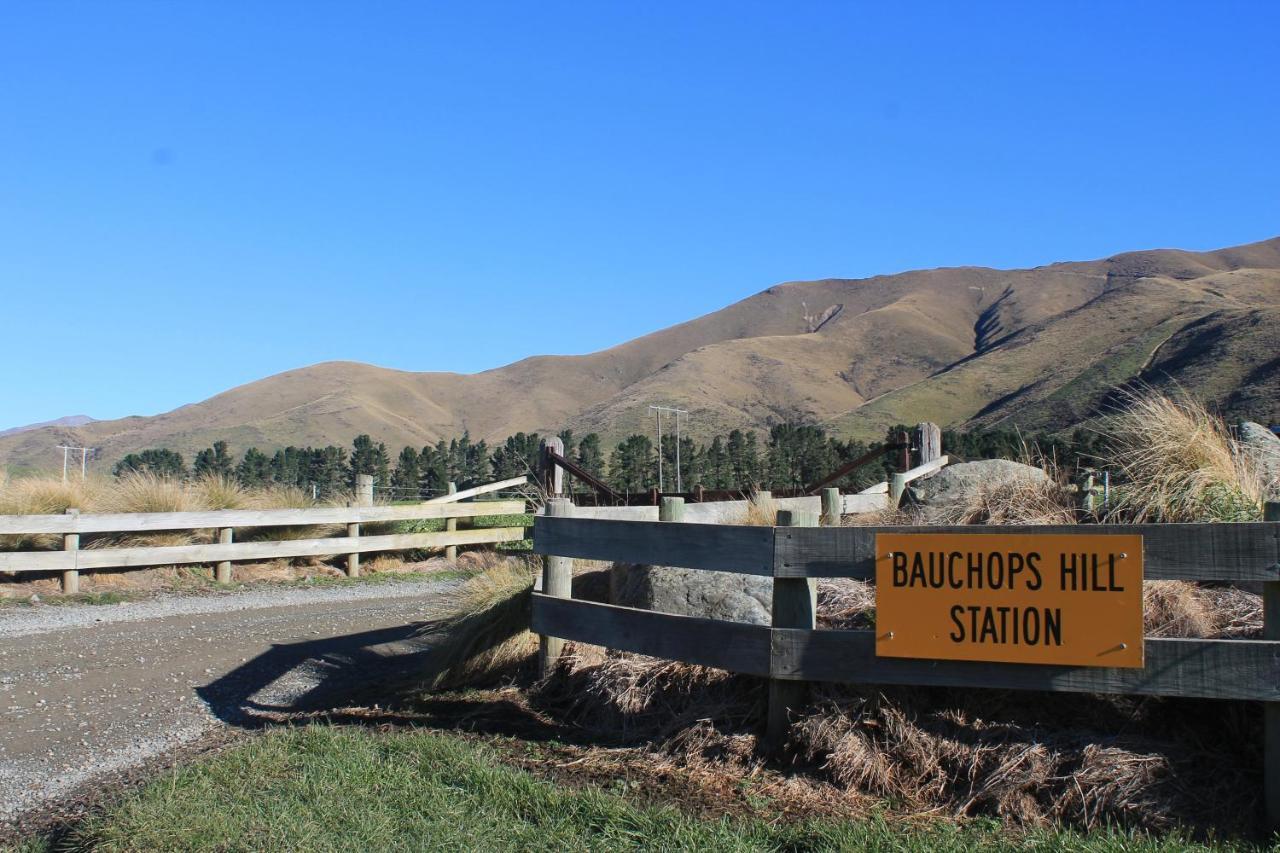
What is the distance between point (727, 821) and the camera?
4.52 metres

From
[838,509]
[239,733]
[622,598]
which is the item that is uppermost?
[838,509]

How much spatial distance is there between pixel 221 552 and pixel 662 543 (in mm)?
10697

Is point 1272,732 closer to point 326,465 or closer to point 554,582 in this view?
point 554,582

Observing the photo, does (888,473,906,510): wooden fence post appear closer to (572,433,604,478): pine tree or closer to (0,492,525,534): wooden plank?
(0,492,525,534): wooden plank

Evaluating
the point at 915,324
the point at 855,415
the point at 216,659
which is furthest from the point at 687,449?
the point at 915,324

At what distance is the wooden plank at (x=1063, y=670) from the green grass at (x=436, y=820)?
702 millimetres

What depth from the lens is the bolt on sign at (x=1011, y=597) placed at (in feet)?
15.4

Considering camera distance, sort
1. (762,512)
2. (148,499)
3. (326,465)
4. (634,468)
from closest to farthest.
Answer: (762,512) → (148,499) → (634,468) → (326,465)

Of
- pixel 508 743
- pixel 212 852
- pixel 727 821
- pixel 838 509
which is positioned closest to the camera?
pixel 212 852

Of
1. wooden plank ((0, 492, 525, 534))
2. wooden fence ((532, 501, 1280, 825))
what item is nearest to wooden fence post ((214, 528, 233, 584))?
wooden plank ((0, 492, 525, 534))

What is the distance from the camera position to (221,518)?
1493 cm

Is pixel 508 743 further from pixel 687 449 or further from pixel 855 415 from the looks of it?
pixel 855 415

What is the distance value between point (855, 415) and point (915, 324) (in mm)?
77945

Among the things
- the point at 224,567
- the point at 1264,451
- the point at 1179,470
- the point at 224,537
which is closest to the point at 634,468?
the point at 224,537
